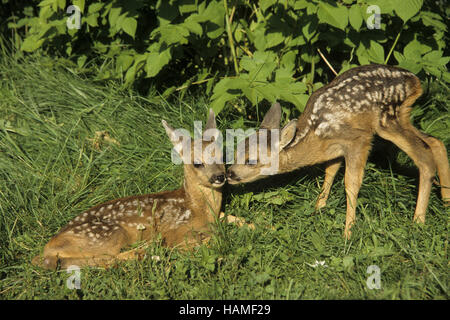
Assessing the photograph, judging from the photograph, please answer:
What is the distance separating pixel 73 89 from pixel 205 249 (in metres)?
2.62

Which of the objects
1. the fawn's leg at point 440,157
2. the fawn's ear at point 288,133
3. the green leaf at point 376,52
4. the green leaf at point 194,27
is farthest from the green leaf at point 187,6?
the fawn's leg at point 440,157

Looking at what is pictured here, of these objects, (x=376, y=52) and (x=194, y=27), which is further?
(x=376, y=52)

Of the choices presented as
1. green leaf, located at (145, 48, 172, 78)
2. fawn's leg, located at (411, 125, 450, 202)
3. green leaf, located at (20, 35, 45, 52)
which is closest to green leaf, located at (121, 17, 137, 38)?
green leaf, located at (145, 48, 172, 78)

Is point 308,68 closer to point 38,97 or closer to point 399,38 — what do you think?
point 399,38

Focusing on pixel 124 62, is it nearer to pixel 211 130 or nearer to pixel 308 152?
pixel 211 130

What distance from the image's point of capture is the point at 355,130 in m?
4.17

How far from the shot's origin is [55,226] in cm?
417

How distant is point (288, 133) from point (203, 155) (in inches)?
27.5

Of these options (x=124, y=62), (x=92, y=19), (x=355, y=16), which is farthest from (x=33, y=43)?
(x=355, y=16)

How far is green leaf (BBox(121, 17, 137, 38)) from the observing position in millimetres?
4371

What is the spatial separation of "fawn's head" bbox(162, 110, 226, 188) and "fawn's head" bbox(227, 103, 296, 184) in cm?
15

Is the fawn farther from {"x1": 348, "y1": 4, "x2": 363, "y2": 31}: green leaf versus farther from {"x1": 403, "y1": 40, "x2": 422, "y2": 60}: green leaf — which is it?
{"x1": 348, "y1": 4, "x2": 363, "y2": 31}: green leaf
